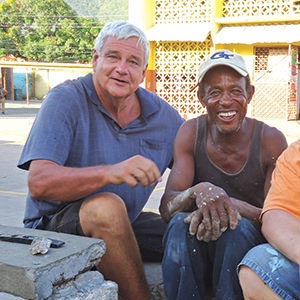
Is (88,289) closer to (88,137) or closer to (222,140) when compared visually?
(88,137)

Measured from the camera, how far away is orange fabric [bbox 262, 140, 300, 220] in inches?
94.2

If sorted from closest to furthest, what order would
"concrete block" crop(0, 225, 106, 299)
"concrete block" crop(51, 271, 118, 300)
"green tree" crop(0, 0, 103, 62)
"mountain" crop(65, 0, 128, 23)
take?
"concrete block" crop(0, 225, 106, 299) < "concrete block" crop(51, 271, 118, 300) < "green tree" crop(0, 0, 103, 62) < "mountain" crop(65, 0, 128, 23)

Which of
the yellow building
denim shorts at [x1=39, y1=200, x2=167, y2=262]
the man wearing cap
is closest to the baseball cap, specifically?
the man wearing cap

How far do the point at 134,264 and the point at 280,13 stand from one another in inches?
604

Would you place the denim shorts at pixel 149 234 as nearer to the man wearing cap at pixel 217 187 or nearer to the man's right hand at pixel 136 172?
the man wearing cap at pixel 217 187

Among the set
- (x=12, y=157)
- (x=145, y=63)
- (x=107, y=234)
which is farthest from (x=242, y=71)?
(x=12, y=157)

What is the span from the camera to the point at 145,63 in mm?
3133

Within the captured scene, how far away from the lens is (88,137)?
295cm

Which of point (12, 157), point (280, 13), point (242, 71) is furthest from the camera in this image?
point (280, 13)

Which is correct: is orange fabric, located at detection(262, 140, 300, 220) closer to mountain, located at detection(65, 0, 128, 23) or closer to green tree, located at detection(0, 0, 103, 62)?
green tree, located at detection(0, 0, 103, 62)

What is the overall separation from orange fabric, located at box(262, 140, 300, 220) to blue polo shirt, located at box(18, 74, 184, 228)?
816 mm

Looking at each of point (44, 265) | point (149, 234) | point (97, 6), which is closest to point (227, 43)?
point (149, 234)

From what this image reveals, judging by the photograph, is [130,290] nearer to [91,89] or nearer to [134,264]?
[134,264]

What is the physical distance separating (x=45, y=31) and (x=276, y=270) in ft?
164
